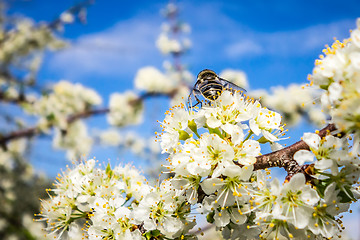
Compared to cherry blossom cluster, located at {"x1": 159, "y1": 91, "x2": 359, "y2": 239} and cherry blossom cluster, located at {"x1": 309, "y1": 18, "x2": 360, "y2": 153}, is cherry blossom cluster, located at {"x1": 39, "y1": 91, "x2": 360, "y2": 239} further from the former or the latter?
cherry blossom cluster, located at {"x1": 309, "y1": 18, "x2": 360, "y2": 153}

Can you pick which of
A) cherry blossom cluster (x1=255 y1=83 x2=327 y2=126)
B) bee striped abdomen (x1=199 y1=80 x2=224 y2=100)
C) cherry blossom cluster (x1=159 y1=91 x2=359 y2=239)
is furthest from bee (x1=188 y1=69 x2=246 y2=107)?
cherry blossom cluster (x1=255 y1=83 x2=327 y2=126)

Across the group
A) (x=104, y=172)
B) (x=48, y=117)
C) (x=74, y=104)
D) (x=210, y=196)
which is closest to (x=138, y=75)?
(x=74, y=104)

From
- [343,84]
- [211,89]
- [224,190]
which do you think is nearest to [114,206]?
[224,190]

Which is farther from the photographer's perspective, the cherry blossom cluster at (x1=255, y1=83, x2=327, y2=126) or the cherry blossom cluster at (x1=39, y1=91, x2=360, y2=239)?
the cherry blossom cluster at (x1=255, y1=83, x2=327, y2=126)

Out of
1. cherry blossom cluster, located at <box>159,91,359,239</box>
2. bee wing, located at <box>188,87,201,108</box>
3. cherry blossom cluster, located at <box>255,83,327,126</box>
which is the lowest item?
cherry blossom cluster, located at <box>159,91,359,239</box>

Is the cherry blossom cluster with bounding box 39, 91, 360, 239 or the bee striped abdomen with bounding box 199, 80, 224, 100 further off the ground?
the bee striped abdomen with bounding box 199, 80, 224, 100

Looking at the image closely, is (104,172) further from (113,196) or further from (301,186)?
(301,186)

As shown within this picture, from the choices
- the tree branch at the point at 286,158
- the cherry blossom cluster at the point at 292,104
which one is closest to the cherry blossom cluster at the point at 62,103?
the cherry blossom cluster at the point at 292,104

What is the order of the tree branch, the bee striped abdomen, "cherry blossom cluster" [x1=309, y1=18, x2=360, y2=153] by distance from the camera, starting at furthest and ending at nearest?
the bee striped abdomen
the tree branch
"cherry blossom cluster" [x1=309, y1=18, x2=360, y2=153]
